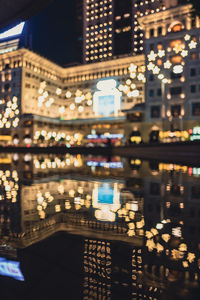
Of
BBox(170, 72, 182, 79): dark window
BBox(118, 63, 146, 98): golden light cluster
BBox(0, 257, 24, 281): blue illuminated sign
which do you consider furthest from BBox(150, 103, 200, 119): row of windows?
BBox(0, 257, 24, 281): blue illuminated sign

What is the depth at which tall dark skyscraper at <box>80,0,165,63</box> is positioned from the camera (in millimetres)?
93438

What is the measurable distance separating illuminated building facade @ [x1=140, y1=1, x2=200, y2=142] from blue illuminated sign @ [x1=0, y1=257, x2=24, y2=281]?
47473mm

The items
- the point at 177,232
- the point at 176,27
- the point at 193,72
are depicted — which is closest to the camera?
the point at 177,232

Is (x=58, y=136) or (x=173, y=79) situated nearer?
(x=173, y=79)

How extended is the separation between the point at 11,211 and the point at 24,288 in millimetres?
2635

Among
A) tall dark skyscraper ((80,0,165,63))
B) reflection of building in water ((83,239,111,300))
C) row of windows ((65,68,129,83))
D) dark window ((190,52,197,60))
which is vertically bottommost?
reflection of building in water ((83,239,111,300))

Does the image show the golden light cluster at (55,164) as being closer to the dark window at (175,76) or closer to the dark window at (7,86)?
the dark window at (175,76)

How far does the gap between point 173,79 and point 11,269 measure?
5421 centimetres

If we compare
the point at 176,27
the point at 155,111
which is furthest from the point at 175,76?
the point at 176,27

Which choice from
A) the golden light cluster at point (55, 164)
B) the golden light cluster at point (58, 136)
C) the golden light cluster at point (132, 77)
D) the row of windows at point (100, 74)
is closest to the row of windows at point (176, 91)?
the golden light cluster at point (132, 77)

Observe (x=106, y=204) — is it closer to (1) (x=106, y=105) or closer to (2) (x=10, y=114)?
(2) (x=10, y=114)

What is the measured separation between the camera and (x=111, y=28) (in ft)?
321

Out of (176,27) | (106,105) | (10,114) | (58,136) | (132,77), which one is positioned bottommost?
(58,136)

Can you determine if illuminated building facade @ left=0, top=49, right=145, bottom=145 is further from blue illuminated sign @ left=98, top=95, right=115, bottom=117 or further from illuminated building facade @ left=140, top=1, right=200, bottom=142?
illuminated building facade @ left=140, top=1, right=200, bottom=142
